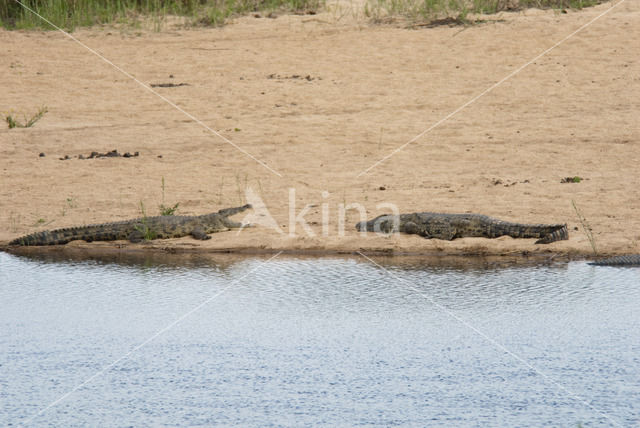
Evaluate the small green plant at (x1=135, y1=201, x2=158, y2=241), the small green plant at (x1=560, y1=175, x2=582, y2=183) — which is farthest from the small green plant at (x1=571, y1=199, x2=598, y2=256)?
the small green plant at (x1=135, y1=201, x2=158, y2=241)

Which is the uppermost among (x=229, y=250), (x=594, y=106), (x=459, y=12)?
(x=459, y=12)

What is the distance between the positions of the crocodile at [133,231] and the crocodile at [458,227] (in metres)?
1.55

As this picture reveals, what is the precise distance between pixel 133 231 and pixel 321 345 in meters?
3.81

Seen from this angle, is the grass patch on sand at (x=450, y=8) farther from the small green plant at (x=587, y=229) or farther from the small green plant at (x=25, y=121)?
the small green plant at (x=587, y=229)

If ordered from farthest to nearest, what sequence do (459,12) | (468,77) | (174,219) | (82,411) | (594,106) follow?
(459,12) → (468,77) → (594,106) → (174,219) → (82,411)

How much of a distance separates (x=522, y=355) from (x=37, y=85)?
38.2 feet

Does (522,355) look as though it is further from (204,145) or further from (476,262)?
(204,145)

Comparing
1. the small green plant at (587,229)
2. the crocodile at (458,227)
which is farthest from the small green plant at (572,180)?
the crocodile at (458,227)

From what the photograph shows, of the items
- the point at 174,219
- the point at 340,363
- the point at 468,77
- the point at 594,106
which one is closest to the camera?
the point at 340,363

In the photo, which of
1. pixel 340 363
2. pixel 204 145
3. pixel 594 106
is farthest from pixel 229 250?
pixel 594 106

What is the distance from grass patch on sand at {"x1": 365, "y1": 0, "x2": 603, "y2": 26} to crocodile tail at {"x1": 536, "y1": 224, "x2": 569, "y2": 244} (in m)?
9.32

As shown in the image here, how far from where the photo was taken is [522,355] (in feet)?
16.4

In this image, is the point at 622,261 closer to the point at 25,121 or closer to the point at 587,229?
the point at 587,229

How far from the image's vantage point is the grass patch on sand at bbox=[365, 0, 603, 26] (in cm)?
1673
